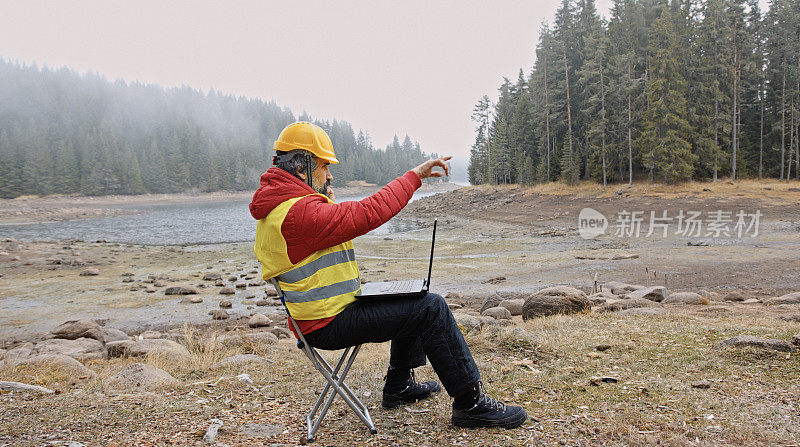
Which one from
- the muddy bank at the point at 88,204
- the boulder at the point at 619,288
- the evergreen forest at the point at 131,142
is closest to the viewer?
the boulder at the point at 619,288

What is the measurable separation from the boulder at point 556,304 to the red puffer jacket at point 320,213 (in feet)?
19.5

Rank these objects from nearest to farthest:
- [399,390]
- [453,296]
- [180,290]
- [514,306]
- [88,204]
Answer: [399,390] < [514,306] < [453,296] < [180,290] < [88,204]

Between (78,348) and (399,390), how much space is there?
716 cm

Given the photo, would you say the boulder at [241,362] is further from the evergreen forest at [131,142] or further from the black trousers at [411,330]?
the evergreen forest at [131,142]

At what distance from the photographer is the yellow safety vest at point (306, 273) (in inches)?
111

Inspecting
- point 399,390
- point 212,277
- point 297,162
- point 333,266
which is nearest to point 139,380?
point 399,390

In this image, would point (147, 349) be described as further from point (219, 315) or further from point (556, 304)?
point (556, 304)

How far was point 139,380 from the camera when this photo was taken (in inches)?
182

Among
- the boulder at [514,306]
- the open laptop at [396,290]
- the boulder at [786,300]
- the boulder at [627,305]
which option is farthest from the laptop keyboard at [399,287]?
the boulder at [786,300]

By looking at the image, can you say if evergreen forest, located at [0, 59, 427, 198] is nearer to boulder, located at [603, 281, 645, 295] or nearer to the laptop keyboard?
boulder, located at [603, 281, 645, 295]

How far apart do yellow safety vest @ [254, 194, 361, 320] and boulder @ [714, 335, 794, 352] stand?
4.24m

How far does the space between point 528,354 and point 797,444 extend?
2.48 meters

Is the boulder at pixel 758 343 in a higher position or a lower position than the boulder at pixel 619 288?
higher

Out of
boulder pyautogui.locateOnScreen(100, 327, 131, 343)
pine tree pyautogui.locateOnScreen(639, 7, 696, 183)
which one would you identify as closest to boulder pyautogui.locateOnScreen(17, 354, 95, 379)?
boulder pyautogui.locateOnScreen(100, 327, 131, 343)
